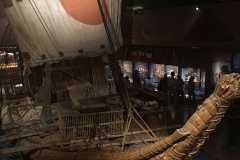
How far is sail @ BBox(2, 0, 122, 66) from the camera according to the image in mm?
5902

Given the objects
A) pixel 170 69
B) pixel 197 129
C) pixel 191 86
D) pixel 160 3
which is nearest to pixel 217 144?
pixel 191 86

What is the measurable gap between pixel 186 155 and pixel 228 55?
20.9 feet

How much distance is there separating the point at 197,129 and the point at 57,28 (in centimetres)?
422

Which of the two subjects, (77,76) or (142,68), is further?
(142,68)

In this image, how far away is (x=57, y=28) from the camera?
615cm

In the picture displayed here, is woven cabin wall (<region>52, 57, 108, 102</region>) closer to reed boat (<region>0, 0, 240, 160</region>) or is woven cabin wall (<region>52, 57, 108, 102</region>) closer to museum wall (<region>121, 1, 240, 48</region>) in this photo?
reed boat (<region>0, 0, 240, 160</region>)

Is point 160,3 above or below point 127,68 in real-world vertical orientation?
above

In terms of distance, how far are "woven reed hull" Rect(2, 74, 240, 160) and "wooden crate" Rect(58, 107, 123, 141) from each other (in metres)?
1.18

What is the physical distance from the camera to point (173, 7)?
27.9ft

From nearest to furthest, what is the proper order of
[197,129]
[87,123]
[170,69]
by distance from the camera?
[197,129], [87,123], [170,69]

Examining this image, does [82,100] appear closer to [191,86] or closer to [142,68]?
[191,86]

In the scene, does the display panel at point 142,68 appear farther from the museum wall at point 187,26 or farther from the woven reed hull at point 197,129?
the woven reed hull at point 197,129

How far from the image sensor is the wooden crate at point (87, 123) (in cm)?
439

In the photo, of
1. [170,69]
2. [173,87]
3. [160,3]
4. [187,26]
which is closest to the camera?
[160,3]
